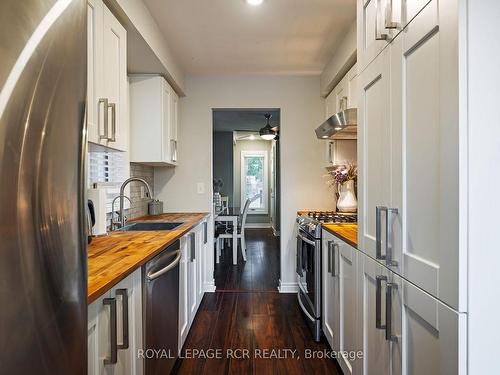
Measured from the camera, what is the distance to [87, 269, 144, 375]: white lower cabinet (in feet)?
3.13

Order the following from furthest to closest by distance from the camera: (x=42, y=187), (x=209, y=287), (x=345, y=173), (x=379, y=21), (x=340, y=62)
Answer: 1. (x=209, y=287)
2. (x=345, y=173)
3. (x=340, y=62)
4. (x=379, y=21)
5. (x=42, y=187)

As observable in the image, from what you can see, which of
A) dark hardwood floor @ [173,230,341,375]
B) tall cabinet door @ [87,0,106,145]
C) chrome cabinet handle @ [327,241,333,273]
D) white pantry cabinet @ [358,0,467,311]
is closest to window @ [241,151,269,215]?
dark hardwood floor @ [173,230,341,375]

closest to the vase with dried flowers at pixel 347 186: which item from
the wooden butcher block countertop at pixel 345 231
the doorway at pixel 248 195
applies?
the wooden butcher block countertop at pixel 345 231

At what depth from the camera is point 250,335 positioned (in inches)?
97.4

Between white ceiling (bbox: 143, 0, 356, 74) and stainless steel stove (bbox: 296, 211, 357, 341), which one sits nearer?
white ceiling (bbox: 143, 0, 356, 74)

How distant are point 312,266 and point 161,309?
4.29ft

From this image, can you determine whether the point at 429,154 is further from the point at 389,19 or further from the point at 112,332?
the point at 112,332

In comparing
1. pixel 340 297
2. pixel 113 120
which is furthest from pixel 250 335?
pixel 113 120

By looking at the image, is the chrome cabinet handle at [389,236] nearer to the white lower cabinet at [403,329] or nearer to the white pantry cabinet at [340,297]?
the white lower cabinet at [403,329]

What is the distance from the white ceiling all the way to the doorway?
618 mm

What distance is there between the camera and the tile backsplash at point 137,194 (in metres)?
2.86

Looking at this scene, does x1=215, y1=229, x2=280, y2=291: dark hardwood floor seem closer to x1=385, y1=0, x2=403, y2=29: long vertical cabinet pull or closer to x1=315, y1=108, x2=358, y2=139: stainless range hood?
x1=315, y1=108, x2=358, y2=139: stainless range hood

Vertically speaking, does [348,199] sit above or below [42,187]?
below
